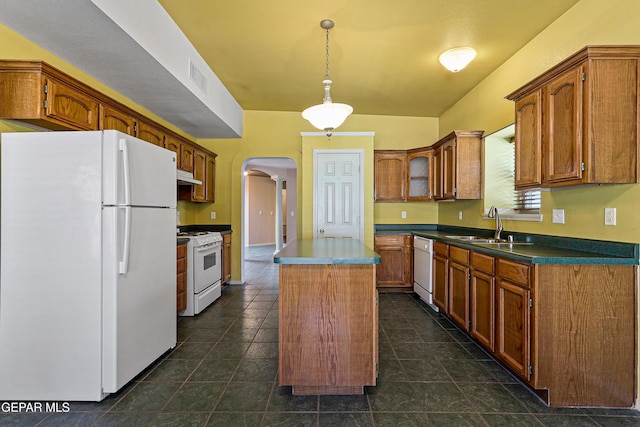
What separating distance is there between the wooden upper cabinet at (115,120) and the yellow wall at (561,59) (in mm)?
3515

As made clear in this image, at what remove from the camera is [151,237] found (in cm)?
234

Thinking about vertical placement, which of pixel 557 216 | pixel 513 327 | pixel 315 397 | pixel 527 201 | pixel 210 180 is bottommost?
pixel 315 397

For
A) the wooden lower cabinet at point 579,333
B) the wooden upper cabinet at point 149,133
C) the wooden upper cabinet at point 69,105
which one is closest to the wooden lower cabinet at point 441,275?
the wooden lower cabinet at point 579,333

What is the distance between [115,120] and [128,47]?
81cm

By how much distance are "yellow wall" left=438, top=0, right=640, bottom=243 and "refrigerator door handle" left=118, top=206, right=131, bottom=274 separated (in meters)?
3.12

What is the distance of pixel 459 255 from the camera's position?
9.97 ft

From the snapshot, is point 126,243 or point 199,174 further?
point 199,174

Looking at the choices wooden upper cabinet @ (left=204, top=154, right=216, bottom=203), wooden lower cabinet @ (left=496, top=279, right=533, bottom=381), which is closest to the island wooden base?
wooden lower cabinet @ (left=496, top=279, right=533, bottom=381)

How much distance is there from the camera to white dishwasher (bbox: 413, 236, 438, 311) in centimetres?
381

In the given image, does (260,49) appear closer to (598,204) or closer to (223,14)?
(223,14)

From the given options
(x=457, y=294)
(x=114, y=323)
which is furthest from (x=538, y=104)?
(x=114, y=323)

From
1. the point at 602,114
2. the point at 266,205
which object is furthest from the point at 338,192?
the point at 266,205

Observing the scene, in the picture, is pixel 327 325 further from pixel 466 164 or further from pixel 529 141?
pixel 466 164

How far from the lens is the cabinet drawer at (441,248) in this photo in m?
3.37
